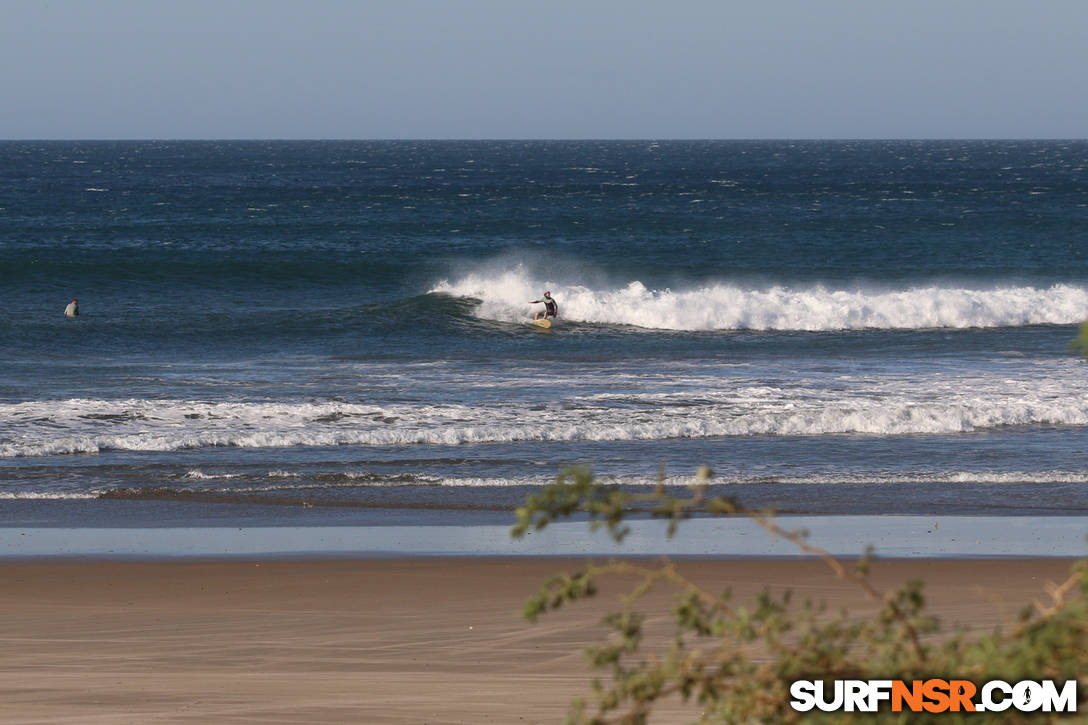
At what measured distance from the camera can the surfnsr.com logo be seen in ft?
9.64

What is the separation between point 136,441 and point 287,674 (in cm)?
831

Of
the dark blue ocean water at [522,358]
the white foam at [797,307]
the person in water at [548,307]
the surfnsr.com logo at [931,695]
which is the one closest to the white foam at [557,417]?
the dark blue ocean water at [522,358]

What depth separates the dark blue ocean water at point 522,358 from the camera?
13.6m

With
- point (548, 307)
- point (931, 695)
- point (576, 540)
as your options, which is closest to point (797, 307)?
point (548, 307)

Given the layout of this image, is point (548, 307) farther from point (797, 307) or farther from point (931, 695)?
point (931, 695)

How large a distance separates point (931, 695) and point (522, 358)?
20.2 meters

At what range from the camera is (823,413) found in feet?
54.1

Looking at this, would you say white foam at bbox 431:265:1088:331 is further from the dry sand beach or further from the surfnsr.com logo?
the surfnsr.com logo

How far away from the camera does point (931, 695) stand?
3.02 m

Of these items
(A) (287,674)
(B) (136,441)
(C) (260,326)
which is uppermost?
(C) (260,326)

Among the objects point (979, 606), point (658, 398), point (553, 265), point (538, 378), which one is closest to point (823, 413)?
point (658, 398)

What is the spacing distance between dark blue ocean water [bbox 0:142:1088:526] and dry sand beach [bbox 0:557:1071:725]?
2.14 metres

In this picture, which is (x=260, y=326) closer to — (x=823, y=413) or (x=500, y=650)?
(x=823, y=413)

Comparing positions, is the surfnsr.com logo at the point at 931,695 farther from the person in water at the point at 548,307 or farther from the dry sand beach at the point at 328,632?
the person in water at the point at 548,307
